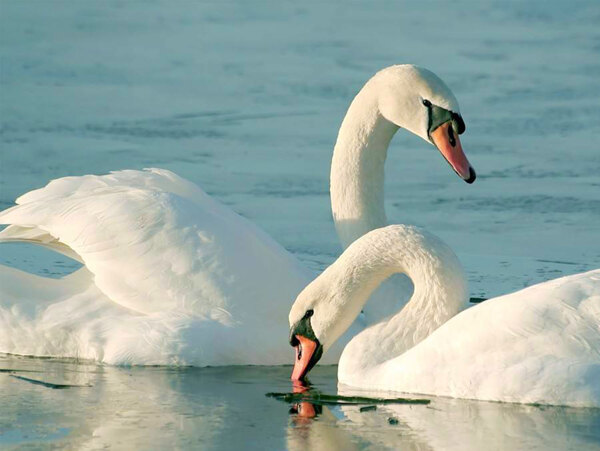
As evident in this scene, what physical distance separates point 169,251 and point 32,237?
91 centimetres

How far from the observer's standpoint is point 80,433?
605cm

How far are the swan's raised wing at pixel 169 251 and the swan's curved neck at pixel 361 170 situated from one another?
496mm

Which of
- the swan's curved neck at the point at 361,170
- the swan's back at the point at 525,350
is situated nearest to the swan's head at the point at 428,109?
the swan's curved neck at the point at 361,170

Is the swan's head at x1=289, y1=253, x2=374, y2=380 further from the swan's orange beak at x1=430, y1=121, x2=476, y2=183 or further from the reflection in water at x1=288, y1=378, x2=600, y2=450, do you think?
the swan's orange beak at x1=430, y1=121, x2=476, y2=183

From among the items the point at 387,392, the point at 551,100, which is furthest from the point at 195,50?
the point at 387,392

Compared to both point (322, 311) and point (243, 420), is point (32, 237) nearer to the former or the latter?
point (322, 311)

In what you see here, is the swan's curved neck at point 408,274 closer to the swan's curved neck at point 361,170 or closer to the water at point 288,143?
the water at point 288,143

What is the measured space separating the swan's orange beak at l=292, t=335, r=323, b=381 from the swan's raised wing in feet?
1.93

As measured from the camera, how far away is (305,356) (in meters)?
7.32

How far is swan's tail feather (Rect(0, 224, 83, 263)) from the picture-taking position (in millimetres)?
8414

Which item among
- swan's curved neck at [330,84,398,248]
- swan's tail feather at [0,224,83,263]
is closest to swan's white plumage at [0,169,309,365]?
swan's tail feather at [0,224,83,263]

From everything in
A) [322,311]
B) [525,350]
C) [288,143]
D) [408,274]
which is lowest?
[525,350]

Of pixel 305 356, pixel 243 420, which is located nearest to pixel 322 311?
pixel 305 356

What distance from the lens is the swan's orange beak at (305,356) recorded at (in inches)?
288
